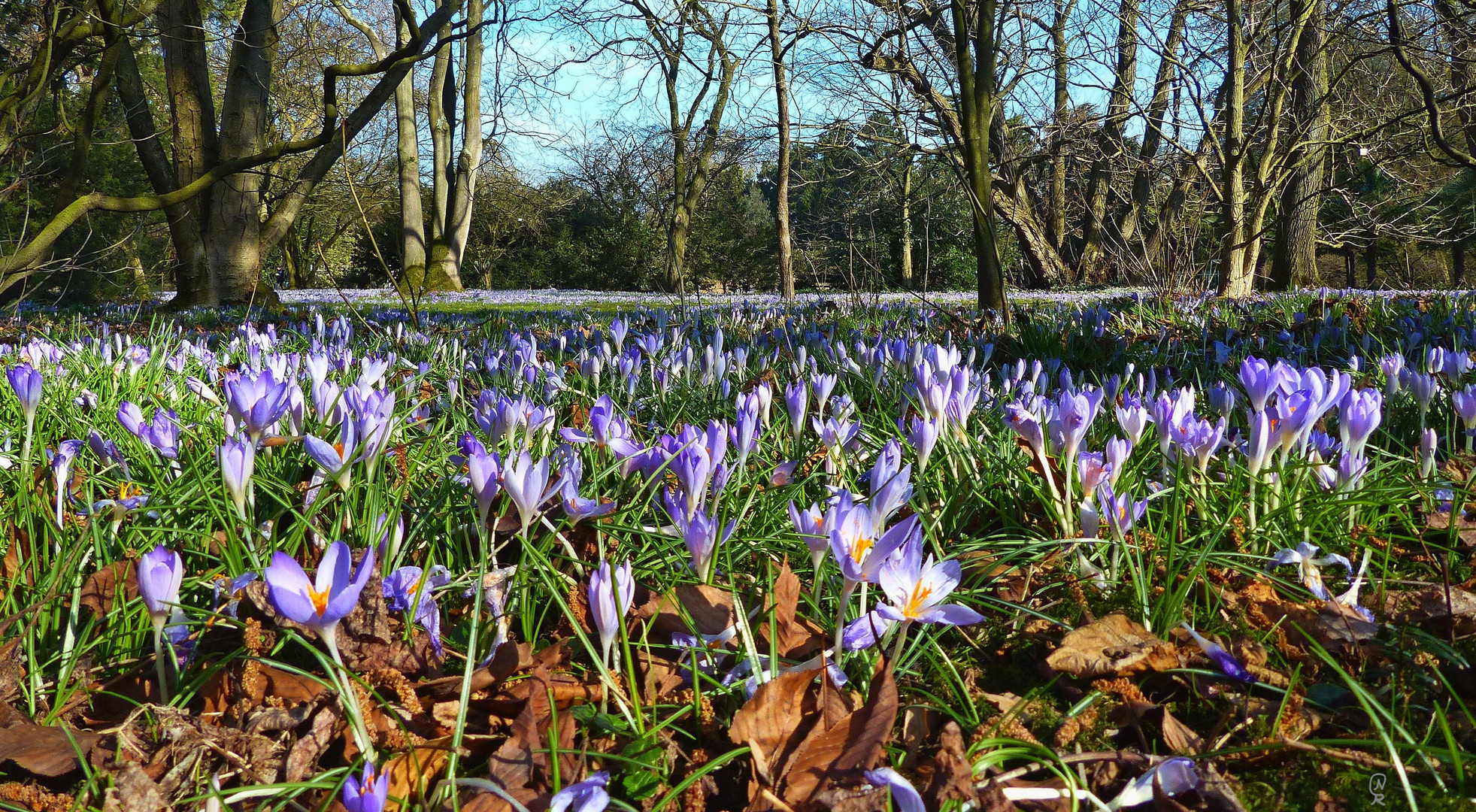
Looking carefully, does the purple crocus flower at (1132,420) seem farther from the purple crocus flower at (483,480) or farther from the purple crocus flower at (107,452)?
the purple crocus flower at (107,452)

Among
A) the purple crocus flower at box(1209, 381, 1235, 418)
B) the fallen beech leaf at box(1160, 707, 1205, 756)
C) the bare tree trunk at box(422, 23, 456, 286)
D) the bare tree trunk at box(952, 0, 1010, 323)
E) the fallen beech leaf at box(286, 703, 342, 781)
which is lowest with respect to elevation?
the fallen beech leaf at box(1160, 707, 1205, 756)

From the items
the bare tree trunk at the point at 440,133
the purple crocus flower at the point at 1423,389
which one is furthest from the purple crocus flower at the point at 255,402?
the bare tree trunk at the point at 440,133

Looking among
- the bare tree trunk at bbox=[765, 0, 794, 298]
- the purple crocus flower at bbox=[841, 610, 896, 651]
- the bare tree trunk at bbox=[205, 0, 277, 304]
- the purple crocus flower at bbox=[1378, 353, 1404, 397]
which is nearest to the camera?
the purple crocus flower at bbox=[841, 610, 896, 651]

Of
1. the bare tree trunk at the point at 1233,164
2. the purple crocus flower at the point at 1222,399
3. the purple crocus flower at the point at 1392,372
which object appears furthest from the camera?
the bare tree trunk at the point at 1233,164

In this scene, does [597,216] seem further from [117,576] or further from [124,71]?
[117,576]

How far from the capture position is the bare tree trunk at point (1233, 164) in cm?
832

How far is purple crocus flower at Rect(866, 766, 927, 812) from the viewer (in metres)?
0.86

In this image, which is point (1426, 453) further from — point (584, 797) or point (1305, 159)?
point (1305, 159)

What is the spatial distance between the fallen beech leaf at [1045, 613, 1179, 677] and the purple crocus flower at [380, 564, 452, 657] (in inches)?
34.5

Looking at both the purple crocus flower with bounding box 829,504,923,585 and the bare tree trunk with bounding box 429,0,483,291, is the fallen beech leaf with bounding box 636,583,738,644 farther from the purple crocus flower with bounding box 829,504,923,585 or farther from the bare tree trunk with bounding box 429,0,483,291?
the bare tree trunk with bounding box 429,0,483,291

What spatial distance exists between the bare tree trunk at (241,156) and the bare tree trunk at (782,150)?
5356mm

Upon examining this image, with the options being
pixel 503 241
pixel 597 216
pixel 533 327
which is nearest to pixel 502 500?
pixel 533 327

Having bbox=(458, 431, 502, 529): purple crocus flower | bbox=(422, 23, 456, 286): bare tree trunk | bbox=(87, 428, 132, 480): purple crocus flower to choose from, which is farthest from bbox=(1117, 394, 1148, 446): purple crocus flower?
bbox=(422, 23, 456, 286): bare tree trunk

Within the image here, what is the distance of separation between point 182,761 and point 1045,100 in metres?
12.7
